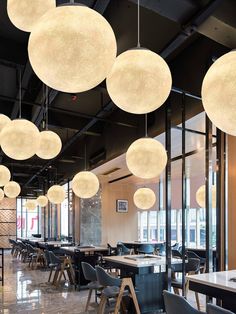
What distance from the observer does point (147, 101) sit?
2.29 meters

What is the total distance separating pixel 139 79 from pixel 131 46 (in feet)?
10.5

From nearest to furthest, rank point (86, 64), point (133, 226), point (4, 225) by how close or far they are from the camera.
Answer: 1. point (86, 64)
2. point (133, 226)
3. point (4, 225)

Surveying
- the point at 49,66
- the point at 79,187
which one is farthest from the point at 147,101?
the point at 79,187

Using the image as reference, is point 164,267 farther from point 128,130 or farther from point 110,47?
point 110,47

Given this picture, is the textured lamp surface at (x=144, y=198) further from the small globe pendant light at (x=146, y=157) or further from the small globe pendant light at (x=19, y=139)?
the small globe pendant light at (x=19, y=139)

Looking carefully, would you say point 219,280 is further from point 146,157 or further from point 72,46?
point 72,46

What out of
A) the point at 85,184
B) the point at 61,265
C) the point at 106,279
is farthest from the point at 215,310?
the point at 61,265

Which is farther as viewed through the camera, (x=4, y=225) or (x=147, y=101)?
(x=4, y=225)

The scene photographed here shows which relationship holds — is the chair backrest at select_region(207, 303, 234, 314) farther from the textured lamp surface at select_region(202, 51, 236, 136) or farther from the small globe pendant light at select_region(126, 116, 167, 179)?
the small globe pendant light at select_region(126, 116, 167, 179)

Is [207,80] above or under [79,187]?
above

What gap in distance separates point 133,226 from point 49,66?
45.3 feet

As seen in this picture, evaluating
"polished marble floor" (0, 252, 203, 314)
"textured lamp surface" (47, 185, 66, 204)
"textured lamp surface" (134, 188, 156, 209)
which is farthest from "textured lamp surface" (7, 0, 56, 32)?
"textured lamp surface" (47, 185, 66, 204)

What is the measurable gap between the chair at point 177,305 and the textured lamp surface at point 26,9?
2.52 m

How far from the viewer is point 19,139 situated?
11.7 feet
